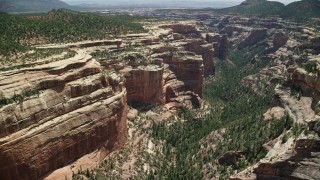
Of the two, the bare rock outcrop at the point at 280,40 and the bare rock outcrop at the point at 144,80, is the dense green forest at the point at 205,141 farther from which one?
the bare rock outcrop at the point at 280,40

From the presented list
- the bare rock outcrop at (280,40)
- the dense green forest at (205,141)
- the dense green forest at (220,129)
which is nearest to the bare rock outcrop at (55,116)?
the dense green forest at (205,141)

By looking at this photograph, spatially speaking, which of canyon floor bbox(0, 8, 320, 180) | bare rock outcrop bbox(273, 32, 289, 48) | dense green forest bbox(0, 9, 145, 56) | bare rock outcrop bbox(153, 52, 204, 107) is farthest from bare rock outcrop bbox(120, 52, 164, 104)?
bare rock outcrop bbox(273, 32, 289, 48)

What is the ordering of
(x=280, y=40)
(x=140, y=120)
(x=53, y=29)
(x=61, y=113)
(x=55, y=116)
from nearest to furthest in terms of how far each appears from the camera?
1. (x=55, y=116)
2. (x=61, y=113)
3. (x=140, y=120)
4. (x=53, y=29)
5. (x=280, y=40)

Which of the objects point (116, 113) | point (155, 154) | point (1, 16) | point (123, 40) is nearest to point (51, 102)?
point (116, 113)

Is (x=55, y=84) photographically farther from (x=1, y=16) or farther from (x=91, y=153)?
(x=1, y=16)

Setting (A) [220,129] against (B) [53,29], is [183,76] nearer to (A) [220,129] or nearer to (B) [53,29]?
(A) [220,129]

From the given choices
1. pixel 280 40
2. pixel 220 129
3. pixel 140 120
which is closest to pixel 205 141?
pixel 220 129
